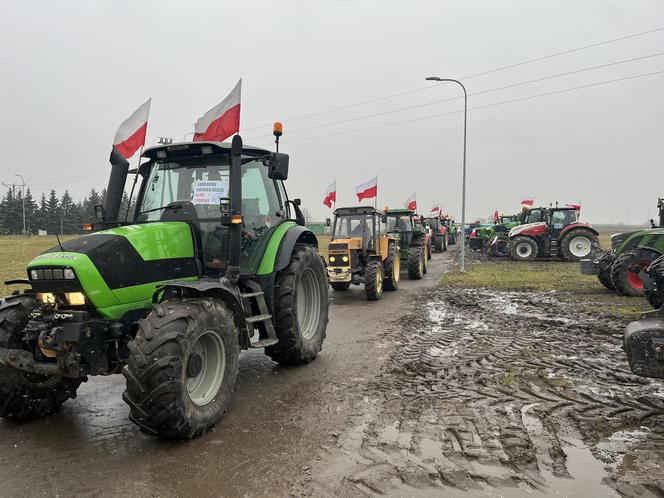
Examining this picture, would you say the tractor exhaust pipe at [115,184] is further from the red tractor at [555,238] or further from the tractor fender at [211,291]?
the red tractor at [555,238]

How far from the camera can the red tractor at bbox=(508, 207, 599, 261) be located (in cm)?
1920

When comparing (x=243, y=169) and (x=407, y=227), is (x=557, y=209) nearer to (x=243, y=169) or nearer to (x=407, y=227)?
(x=407, y=227)

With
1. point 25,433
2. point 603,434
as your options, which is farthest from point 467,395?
point 25,433

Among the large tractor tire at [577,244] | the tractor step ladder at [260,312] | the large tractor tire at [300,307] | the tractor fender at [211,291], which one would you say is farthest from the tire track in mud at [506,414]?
the large tractor tire at [577,244]

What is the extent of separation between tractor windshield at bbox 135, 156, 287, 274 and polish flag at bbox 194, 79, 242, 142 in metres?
0.27

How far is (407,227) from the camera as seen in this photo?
16.9 m

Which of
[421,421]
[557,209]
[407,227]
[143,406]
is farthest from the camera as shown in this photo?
[557,209]

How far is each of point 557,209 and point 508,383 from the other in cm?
1731

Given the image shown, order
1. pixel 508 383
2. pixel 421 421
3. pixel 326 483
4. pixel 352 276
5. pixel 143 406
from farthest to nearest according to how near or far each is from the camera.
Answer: pixel 352 276, pixel 508 383, pixel 421 421, pixel 143 406, pixel 326 483

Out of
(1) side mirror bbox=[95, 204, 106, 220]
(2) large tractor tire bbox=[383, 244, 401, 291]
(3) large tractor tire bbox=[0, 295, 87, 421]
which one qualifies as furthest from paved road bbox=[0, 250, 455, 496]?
(2) large tractor tire bbox=[383, 244, 401, 291]

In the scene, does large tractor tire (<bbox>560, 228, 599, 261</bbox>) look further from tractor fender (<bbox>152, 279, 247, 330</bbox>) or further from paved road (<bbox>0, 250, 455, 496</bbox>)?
tractor fender (<bbox>152, 279, 247, 330</bbox>)

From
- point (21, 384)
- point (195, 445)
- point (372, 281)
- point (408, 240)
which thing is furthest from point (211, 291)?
point (408, 240)

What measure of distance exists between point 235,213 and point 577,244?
18502 millimetres

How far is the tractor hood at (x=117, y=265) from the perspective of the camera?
11.7 ft
